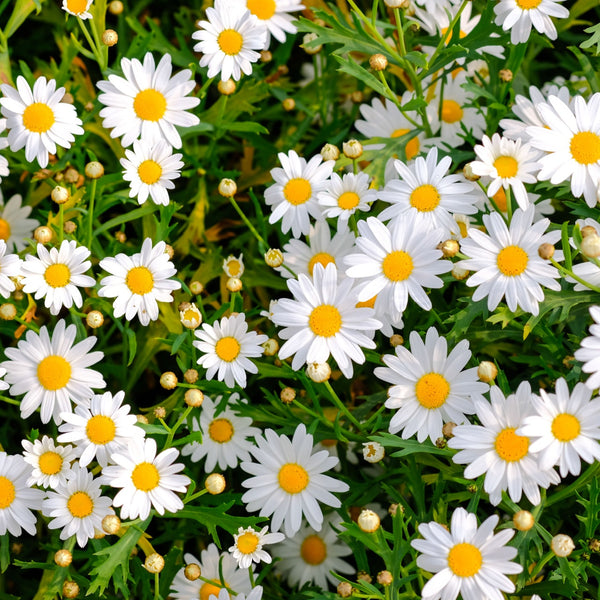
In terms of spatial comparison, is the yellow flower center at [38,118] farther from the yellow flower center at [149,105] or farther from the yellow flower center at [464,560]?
the yellow flower center at [464,560]

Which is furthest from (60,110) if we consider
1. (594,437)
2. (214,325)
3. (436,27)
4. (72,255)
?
(594,437)

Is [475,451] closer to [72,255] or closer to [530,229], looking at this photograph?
[530,229]

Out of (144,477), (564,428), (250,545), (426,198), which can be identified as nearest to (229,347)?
(144,477)

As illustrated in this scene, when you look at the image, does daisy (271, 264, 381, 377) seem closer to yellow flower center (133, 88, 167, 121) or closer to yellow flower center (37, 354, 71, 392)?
yellow flower center (37, 354, 71, 392)

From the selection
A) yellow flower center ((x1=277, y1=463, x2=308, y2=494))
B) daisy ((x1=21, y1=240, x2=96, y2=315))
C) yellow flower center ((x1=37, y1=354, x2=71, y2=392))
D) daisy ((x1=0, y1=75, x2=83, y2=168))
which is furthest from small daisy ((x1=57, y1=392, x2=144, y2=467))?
daisy ((x1=0, y1=75, x2=83, y2=168))

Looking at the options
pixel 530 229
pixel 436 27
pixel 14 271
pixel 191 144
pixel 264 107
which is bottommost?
pixel 14 271

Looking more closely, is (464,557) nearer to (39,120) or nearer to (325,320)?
(325,320)

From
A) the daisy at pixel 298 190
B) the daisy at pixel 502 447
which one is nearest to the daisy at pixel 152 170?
the daisy at pixel 298 190
